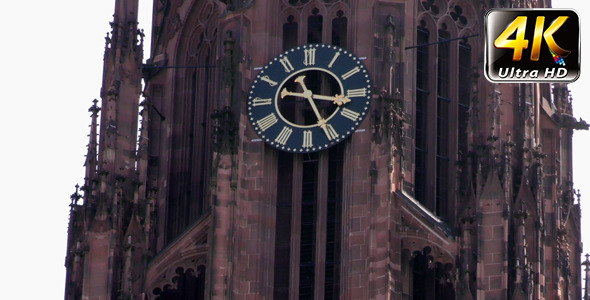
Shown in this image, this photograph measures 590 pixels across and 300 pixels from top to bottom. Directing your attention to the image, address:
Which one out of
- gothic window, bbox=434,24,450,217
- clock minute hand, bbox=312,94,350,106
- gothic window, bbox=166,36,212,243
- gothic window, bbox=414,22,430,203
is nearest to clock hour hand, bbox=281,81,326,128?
clock minute hand, bbox=312,94,350,106

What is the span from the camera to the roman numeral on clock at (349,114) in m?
77.2

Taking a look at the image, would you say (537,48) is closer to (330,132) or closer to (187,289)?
(330,132)

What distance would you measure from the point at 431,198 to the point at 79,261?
345 inches

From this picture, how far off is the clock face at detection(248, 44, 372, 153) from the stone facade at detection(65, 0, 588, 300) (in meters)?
0.31

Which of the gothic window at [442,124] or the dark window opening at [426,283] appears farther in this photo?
the gothic window at [442,124]

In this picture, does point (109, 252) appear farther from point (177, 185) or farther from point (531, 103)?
point (531, 103)

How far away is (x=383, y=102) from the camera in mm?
77062

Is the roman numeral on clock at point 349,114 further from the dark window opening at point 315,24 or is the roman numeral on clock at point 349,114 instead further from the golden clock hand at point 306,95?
the dark window opening at point 315,24

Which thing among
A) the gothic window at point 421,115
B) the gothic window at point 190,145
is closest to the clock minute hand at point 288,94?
the gothic window at point 421,115

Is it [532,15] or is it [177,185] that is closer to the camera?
[532,15]

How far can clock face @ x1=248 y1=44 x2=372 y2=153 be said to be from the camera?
77.3m

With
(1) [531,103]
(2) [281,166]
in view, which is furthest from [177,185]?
(1) [531,103]

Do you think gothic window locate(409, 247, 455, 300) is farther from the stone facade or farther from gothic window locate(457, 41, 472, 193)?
gothic window locate(457, 41, 472, 193)

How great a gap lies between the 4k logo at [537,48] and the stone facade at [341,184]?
38.3 feet
